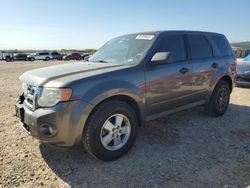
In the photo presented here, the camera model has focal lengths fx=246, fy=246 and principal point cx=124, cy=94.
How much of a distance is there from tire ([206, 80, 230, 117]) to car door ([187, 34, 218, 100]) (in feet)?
1.25

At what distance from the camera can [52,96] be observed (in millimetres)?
2941

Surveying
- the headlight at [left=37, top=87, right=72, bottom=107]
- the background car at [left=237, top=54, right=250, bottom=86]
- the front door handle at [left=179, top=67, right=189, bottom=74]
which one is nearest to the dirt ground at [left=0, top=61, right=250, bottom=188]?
the headlight at [left=37, top=87, right=72, bottom=107]

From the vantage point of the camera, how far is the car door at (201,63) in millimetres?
4609

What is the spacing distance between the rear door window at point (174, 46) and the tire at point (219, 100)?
53.5 inches

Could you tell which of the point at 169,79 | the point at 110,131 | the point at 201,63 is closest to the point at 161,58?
the point at 169,79

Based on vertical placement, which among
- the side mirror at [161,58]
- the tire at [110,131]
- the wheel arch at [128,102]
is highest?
the side mirror at [161,58]

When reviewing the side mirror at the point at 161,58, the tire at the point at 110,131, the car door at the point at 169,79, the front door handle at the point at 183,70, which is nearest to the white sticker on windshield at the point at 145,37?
the car door at the point at 169,79

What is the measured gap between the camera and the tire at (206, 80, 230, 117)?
5.22 metres

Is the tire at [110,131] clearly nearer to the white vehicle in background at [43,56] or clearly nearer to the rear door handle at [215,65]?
the rear door handle at [215,65]

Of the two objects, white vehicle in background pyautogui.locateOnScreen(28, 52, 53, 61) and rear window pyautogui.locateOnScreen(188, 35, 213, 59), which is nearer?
A: rear window pyautogui.locateOnScreen(188, 35, 213, 59)

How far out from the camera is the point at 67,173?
314 centimetres

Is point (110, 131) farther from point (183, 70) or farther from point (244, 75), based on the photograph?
point (244, 75)

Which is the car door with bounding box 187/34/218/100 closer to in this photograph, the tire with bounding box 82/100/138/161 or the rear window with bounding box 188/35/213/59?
the rear window with bounding box 188/35/213/59

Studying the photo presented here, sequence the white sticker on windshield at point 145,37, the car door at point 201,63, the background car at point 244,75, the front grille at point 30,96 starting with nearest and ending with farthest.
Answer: the front grille at point 30,96 → the white sticker on windshield at point 145,37 → the car door at point 201,63 → the background car at point 244,75
